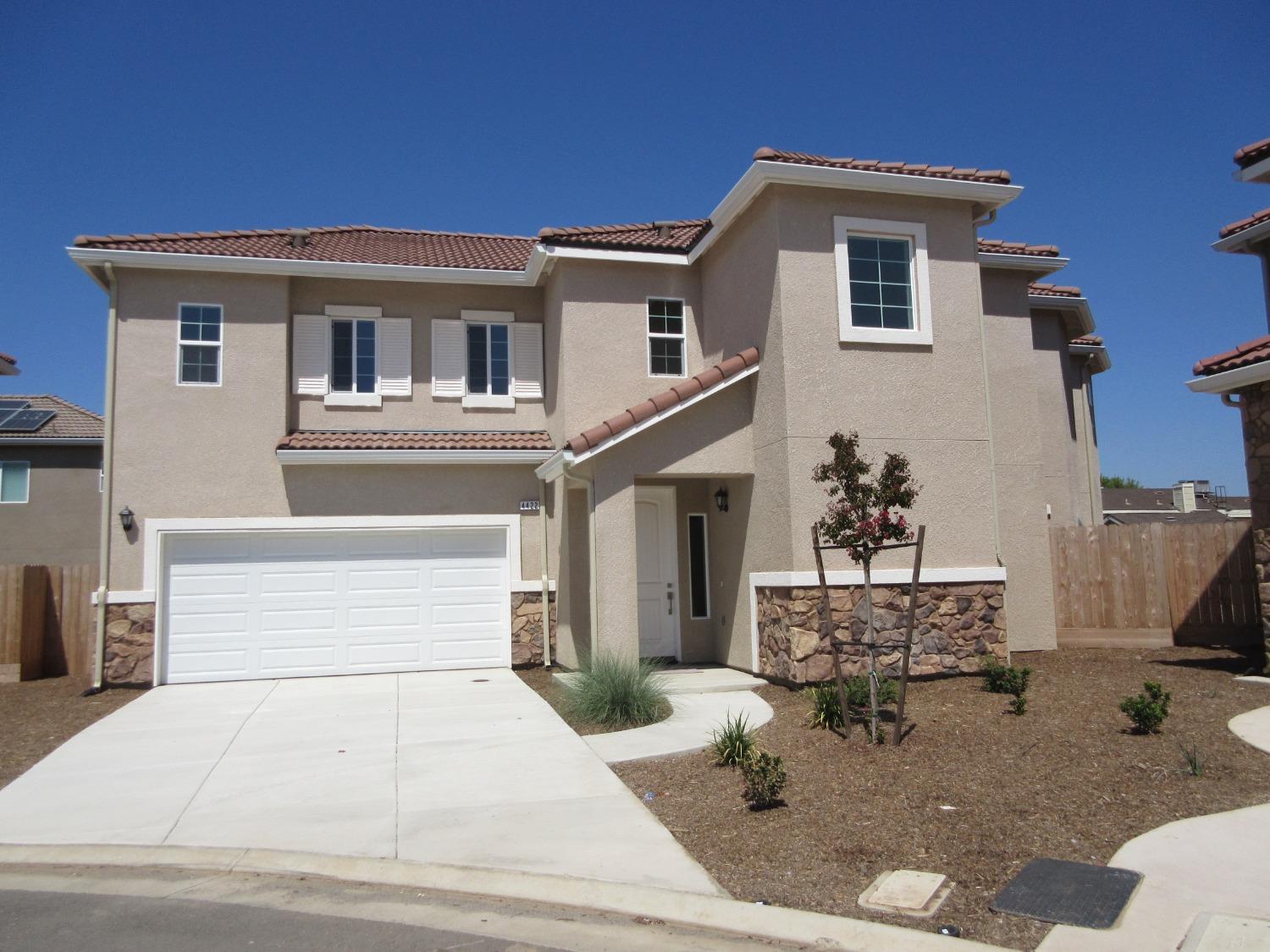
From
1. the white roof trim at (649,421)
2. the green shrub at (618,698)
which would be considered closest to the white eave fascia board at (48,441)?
the white roof trim at (649,421)

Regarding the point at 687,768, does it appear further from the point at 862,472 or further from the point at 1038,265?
the point at 1038,265

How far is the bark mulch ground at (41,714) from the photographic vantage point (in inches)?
402

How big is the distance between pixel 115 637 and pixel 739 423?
31.4 ft

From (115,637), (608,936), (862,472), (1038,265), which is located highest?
(1038,265)

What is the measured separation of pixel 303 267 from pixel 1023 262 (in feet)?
36.9

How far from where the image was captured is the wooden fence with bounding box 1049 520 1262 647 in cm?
1434

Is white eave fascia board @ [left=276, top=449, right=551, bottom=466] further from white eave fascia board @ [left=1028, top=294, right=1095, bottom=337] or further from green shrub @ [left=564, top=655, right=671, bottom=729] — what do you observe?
white eave fascia board @ [left=1028, top=294, right=1095, bottom=337]

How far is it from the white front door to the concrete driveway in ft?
8.66

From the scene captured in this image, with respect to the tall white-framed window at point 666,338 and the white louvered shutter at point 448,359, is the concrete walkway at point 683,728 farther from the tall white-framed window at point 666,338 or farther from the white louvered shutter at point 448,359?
the white louvered shutter at point 448,359

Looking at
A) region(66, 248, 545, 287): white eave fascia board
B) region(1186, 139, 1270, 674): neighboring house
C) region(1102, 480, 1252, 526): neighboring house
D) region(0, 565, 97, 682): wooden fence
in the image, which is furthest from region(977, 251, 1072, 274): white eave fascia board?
region(1102, 480, 1252, 526): neighboring house

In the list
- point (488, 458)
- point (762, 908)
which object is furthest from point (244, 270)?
point (762, 908)

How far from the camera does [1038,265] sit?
15.6m

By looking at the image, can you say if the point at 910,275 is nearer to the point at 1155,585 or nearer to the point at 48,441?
the point at 1155,585

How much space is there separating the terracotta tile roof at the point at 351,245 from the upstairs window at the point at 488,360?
1.06 meters
